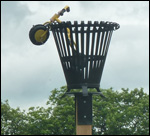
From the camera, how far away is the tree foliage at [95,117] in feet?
101

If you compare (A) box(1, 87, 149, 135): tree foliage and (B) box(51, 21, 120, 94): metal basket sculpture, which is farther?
(A) box(1, 87, 149, 135): tree foliage

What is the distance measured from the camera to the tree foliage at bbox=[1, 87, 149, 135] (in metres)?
30.9

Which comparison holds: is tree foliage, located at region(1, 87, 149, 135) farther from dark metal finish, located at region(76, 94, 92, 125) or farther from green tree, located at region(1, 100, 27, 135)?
dark metal finish, located at region(76, 94, 92, 125)

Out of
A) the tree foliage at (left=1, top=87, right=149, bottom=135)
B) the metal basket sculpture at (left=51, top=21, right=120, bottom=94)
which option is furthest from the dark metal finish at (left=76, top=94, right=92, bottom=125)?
the tree foliage at (left=1, top=87, right=149, bottom=135)

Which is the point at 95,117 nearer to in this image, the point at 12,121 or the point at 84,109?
the point at 12,121

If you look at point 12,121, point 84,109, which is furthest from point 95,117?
point 84,109

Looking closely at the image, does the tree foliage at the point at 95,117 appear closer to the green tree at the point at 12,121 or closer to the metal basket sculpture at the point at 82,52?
the green tree at the point at 12,121

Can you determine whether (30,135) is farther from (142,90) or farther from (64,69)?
(64,69)

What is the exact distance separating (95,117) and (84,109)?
61.2 feet

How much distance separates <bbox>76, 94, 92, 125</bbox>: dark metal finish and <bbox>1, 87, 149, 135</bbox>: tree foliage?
17706 millimetres

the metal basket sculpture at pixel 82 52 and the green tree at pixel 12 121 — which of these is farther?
the green tree at pixel 12 121

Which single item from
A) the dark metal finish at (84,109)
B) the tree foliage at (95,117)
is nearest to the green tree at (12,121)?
the tree foliage at (95,117)

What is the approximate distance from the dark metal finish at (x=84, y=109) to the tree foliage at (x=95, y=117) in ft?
58.1

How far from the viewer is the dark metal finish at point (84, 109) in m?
12.5
